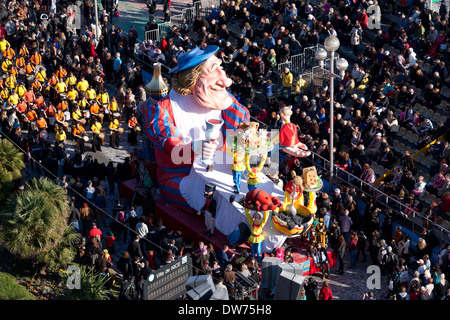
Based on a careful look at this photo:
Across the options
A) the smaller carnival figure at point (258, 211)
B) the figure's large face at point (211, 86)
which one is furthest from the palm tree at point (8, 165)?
the smaller carnival figure at point (258, 211)

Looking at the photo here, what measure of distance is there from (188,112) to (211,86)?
1060mm

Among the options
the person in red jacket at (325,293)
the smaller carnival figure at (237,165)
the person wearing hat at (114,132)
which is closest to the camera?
the person in red jacket at (325,293)

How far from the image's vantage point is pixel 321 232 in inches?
1128

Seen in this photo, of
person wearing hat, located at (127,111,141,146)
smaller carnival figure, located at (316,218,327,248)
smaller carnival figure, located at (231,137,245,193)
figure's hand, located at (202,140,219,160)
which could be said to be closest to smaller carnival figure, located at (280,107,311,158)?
smaller carnival figure, located at (231,137,245,193)

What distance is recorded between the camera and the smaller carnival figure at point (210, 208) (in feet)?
95.5

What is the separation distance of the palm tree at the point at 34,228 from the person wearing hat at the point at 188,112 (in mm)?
3646

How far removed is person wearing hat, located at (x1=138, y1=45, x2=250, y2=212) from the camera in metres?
29.8

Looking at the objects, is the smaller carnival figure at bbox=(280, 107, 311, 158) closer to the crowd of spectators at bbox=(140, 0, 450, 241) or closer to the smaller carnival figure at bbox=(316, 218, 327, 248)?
the crowd of spectators at bbox=(140, 0, 450, 241)

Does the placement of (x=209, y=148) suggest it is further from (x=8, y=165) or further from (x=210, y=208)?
(x=8, y=165)

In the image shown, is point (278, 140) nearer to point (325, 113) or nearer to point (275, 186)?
point (275, 186)

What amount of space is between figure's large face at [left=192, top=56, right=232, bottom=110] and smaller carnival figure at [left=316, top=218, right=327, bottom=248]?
449cm

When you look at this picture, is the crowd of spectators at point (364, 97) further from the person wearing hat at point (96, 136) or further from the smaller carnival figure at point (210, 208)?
the person wearing hat at point (96, 136)

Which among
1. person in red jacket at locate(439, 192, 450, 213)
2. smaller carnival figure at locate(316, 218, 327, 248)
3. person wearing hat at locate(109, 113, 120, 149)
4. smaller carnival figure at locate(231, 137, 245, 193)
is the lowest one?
person wearing hat at locate(109, 113, 120, 149)

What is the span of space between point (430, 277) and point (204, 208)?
6.79 meters
